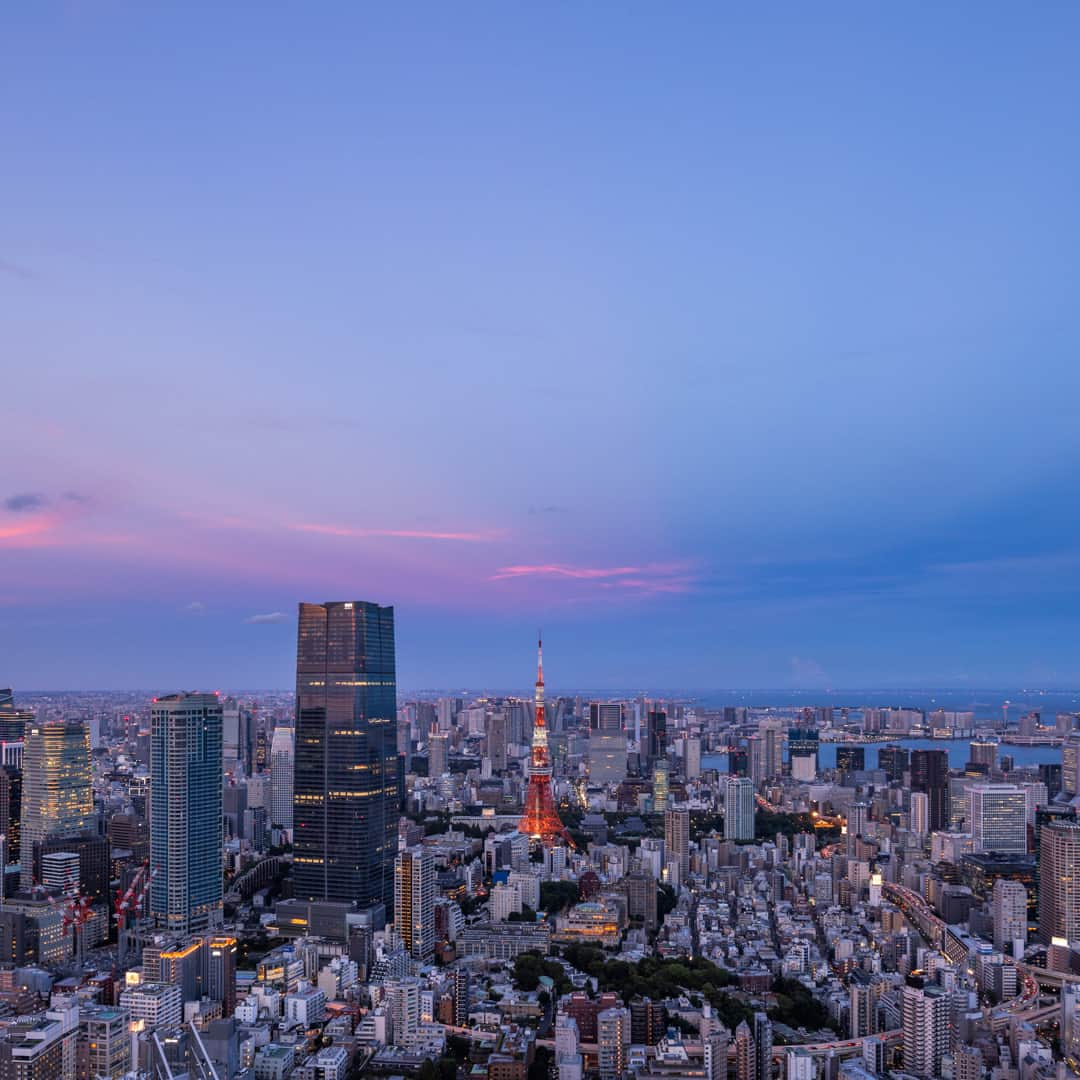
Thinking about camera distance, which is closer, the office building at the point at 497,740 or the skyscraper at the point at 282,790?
the skyscraper at the point at 282,790

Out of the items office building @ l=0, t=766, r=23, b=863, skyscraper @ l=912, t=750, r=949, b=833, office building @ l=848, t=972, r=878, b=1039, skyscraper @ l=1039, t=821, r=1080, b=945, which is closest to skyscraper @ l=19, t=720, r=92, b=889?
office building @ l=0, t=766, r=23, b=863

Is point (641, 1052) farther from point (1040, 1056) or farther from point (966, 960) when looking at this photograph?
point (966, 960)

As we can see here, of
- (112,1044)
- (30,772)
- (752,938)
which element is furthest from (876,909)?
(30,772)

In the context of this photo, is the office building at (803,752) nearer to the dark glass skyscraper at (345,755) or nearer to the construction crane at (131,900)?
the dark glass skyscraper at (345,755)

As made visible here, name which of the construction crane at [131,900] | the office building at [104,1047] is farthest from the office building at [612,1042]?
the construction crane at [131,900]

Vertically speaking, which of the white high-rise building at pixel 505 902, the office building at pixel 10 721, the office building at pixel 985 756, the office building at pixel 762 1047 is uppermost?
the office building at pixel 10 721

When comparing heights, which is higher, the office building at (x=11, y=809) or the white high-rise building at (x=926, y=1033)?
the office building at (x=11, y=809)

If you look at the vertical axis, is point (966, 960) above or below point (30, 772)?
below
